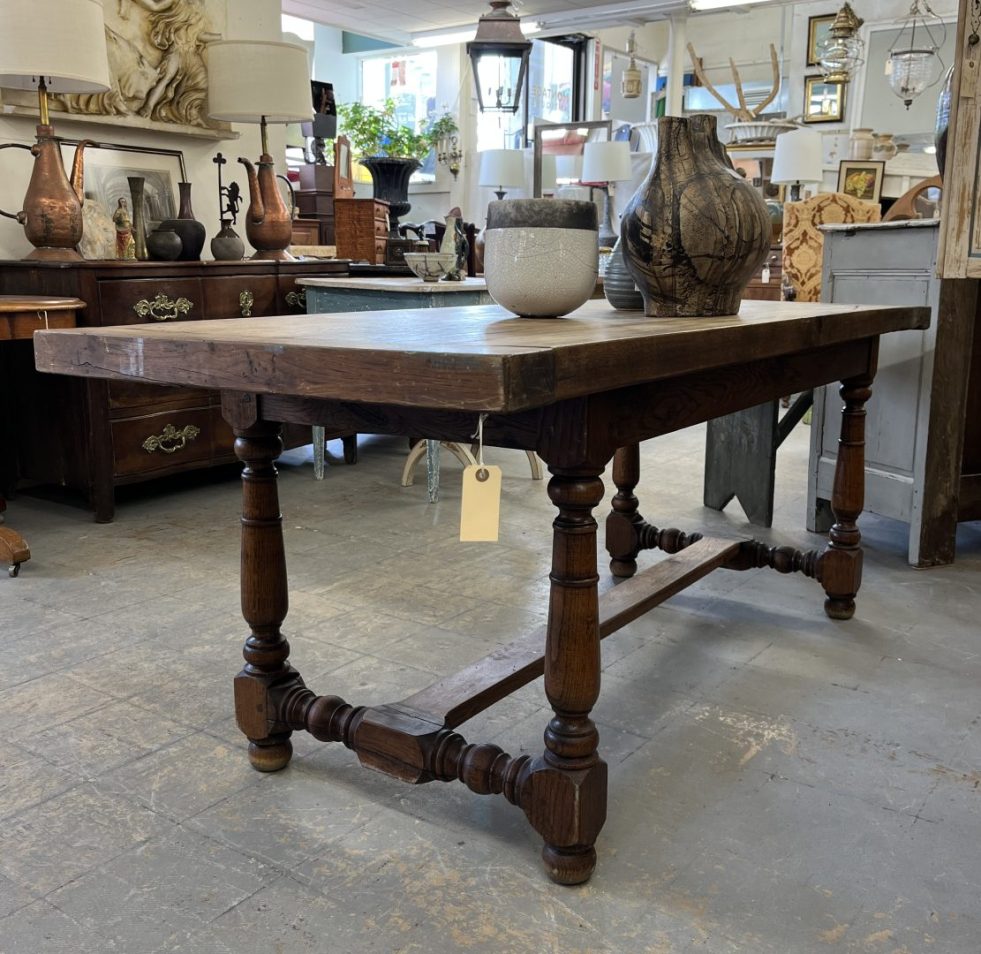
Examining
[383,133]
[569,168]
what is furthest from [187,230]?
[569,168]

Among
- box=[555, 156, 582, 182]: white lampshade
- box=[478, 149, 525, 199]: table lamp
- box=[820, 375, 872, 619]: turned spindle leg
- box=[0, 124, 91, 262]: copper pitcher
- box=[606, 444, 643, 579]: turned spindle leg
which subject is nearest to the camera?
box=[820, 375, 872, 619]: turned spindle leg

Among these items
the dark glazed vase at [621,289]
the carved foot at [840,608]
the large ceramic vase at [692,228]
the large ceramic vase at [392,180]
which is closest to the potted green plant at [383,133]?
the large ceramic vase at [392,180]

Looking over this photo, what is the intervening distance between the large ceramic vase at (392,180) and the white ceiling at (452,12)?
430cm

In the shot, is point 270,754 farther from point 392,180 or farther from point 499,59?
point 392,180

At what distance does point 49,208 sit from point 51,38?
1.83 feet

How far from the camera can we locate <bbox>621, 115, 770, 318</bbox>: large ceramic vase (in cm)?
172

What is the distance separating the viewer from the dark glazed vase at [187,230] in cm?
379

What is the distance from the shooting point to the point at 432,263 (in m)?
3.76

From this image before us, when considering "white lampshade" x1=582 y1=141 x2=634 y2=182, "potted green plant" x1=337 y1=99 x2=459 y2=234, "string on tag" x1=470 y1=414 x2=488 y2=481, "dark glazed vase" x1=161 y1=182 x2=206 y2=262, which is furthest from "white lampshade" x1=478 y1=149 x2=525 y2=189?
"string on tag" x1=470 y1=414 x2=488 y2=481

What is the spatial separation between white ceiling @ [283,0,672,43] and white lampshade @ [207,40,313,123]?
18.4 ft

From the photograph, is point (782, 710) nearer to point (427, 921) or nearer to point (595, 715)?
point (595, 715)

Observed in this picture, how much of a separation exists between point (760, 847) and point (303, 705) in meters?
0.77

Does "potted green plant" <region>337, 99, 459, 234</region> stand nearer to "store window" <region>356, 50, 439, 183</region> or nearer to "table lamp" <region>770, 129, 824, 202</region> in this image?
"store window" <region>356, 50, 439, 183</region>

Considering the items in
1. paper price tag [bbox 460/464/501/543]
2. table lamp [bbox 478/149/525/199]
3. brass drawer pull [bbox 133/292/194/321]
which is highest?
table lamp [bbox 478/149/525/199]
